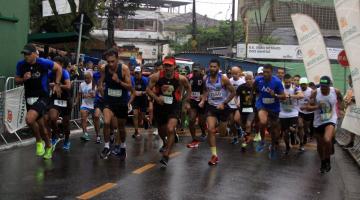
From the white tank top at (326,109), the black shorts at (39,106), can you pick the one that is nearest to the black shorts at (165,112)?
the black shorts at (39,106)

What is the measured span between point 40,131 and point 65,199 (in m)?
3.18

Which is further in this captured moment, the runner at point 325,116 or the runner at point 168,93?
the runner at point 325,116

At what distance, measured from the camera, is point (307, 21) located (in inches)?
799

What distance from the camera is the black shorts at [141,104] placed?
15792mm

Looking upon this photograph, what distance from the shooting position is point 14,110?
12.9m

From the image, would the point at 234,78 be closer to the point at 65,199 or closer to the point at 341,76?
the point at 65,199

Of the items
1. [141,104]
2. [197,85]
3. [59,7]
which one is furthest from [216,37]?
[197,85]

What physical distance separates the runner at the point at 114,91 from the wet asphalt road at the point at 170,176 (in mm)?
644

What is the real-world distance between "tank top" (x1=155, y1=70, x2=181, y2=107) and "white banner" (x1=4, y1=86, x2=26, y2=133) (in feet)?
12.8

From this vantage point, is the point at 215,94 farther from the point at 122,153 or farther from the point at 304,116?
the point at 304,116

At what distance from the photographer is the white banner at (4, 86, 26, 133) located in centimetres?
1259

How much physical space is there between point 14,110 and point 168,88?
423 cm

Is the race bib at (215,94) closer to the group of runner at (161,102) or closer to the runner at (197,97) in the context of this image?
the group of runner at (161,102)

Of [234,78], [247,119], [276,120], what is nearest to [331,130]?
[276,120]
